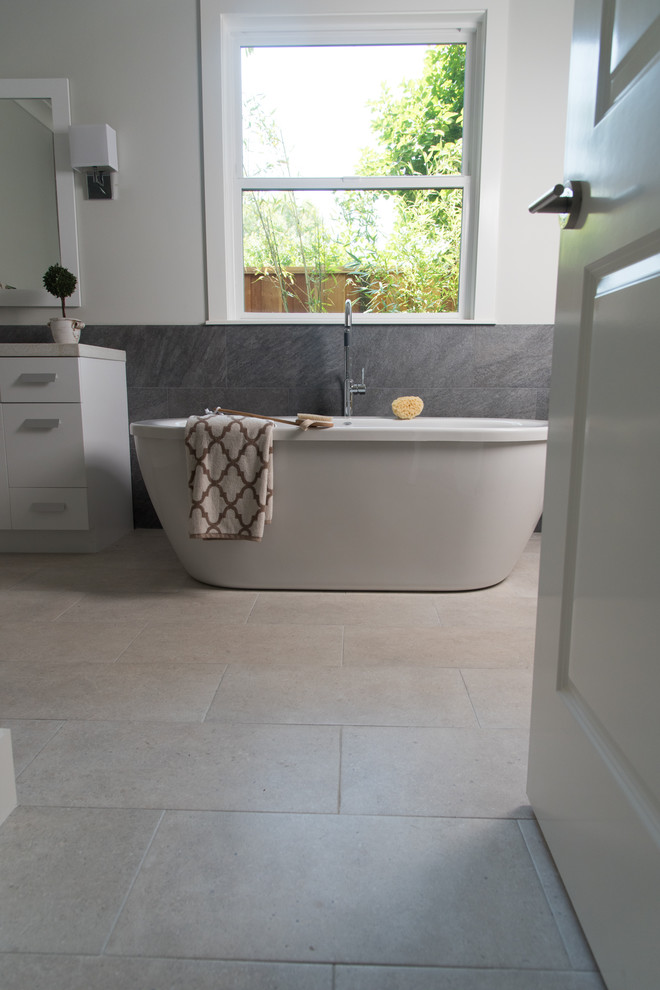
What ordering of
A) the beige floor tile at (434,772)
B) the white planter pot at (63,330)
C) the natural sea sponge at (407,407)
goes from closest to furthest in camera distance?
the beige floor tile at (434,772)
the white planter pot at (63,330)
the natural sea sponge at (407,407)

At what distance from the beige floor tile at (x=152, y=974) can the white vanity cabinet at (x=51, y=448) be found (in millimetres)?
2227

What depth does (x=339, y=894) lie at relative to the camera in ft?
3.29

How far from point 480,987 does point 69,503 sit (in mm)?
2555

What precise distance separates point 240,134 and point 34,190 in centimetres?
107

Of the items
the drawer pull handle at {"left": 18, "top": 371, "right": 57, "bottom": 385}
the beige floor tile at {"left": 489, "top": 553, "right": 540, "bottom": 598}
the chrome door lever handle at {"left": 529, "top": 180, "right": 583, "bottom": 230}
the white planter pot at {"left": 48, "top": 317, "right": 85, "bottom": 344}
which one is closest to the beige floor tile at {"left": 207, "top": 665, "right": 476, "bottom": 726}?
the beige floor tile at {"left": 489, "top": 553, "right": 540, "bottom": 598}

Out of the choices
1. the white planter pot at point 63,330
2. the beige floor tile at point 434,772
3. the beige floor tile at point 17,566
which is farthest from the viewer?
the white planter pot at point 63,330

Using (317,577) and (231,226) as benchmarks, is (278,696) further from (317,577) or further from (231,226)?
(231,226)

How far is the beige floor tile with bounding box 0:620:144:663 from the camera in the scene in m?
1.89

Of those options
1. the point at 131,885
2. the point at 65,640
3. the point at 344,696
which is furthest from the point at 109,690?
the point at 131,885

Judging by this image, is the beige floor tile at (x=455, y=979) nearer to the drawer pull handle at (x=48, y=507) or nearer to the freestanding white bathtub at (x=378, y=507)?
the freestanding white bathtub at (x=378, y=507)

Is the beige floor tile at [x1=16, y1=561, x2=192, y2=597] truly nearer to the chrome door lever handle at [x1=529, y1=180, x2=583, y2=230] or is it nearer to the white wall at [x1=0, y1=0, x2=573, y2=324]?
the white wall at [x1=0, y1=0, x2=573, y2=324]

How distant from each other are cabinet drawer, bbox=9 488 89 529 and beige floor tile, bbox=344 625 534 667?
1492mm

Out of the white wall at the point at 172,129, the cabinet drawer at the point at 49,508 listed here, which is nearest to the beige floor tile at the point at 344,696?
the cabinet drawer at the point at 49,508

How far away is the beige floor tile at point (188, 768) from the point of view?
1.23 m
